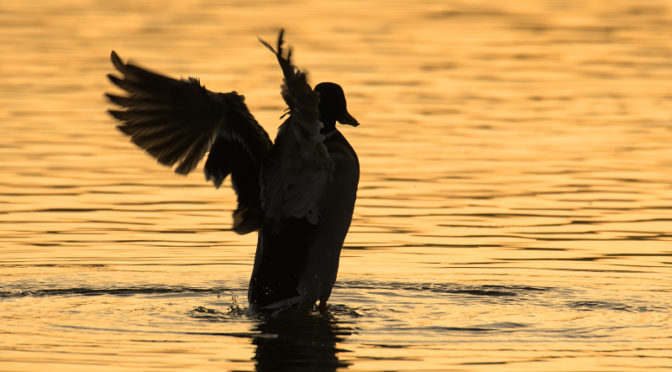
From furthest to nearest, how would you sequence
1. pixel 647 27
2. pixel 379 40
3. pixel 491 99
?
pixel 647 27, pixel 379 40, pixel 491 99

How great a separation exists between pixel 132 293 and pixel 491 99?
11206 mm

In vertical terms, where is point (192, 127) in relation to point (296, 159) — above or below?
above

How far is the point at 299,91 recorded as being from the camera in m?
9.23

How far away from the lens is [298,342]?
10352mm

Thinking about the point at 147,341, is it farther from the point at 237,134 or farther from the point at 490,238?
the point at 490,238

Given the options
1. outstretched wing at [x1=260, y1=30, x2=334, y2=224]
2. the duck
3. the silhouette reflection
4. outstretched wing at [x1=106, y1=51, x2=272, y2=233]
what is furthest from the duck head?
the silhouette reflection

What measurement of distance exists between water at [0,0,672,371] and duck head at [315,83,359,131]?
134 cm

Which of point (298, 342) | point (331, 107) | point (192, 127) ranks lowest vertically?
point (298, 342)

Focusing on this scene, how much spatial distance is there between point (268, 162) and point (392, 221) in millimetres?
4477

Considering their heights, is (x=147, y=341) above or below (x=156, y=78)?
below

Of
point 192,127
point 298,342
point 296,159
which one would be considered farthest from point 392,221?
point 296,159

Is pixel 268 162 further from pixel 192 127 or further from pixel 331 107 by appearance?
pixel 331 107

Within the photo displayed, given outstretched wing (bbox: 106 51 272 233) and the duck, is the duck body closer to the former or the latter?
the duck

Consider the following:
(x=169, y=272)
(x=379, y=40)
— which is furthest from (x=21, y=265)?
(x=379, y=40)
